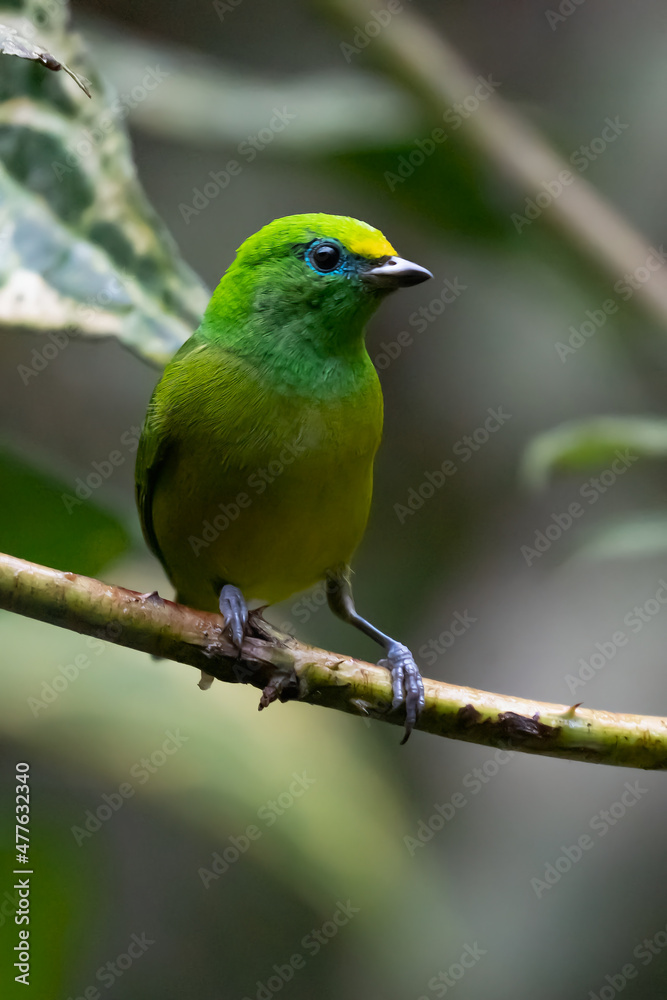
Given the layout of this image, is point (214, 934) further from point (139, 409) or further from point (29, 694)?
point (139, 409)

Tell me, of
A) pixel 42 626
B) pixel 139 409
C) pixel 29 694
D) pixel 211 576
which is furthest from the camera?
pixel 139 409

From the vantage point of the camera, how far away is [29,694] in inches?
119

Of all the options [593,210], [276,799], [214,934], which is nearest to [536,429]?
[593,210]

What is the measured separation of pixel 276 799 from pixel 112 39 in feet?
8.80
